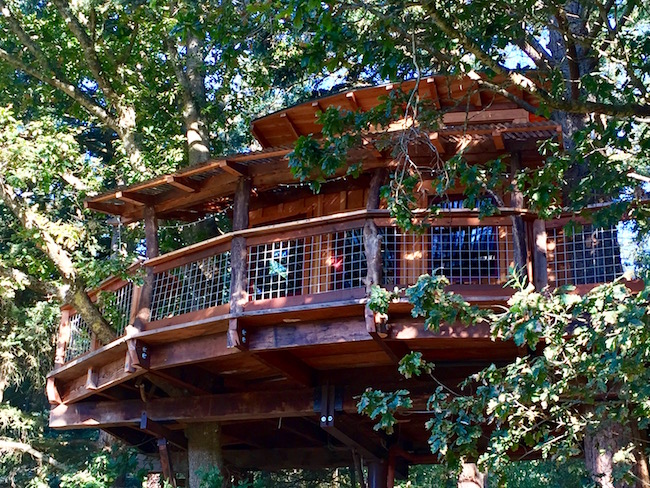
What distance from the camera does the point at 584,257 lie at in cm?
891

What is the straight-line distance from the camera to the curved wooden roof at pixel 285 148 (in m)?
9.52

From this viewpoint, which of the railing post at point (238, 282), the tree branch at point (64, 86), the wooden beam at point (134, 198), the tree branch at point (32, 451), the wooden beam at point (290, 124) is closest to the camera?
the railing post at point (238, 282)

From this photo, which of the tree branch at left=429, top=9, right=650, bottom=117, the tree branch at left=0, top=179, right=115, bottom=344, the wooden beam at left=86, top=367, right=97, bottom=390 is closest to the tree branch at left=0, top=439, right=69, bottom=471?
the wooden beam at left=86, top=367, right=97, bottom=390

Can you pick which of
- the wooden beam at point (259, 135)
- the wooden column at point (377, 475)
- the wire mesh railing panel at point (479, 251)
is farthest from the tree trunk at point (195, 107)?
the wooden column at point (377, 475)

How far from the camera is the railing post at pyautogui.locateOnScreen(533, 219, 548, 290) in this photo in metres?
8.91

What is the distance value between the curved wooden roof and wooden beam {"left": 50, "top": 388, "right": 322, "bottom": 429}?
8.53ft

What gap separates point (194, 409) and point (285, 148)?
380 centimetres

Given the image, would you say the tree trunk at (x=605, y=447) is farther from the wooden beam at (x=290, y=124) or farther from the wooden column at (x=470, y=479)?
the wooden beam at (x=290, y=124)

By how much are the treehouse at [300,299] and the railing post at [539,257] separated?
0.01 metres

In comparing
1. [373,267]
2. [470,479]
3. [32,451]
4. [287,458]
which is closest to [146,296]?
[373,267]

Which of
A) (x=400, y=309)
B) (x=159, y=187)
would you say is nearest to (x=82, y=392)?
(x=159, y=187)

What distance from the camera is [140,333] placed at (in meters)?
10.2

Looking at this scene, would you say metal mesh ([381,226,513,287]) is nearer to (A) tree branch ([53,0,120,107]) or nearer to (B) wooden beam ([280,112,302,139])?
(B) wooden beam ([280,112,302,139])

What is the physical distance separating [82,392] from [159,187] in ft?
10.2
